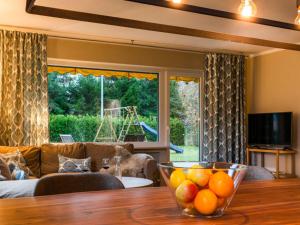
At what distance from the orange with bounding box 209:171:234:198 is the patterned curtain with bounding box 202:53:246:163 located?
530cm

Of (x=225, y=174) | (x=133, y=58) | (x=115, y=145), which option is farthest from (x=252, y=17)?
(x=133, y=58)

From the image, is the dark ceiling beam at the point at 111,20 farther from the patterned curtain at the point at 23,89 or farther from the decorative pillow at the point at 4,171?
the patterned curtain at the point at 23,89

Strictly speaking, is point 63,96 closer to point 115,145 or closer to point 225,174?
point 115,145

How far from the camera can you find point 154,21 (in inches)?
187

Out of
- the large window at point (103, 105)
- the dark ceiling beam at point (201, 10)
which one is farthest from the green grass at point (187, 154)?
the dark ceiling beam at point (201, 10)

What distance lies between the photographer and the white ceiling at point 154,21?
4.06m

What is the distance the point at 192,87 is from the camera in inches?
261

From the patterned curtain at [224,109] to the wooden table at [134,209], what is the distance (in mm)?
4809

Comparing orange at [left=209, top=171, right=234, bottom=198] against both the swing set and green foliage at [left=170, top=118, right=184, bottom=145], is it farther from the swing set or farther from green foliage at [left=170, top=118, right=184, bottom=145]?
green foliage at [left=170, top=118, right=184, bottom=145]

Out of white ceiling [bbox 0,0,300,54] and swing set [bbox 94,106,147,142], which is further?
swing set [bbox 94,106,147,142]

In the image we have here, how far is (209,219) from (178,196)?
119mm

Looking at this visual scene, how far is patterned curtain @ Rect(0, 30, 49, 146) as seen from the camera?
16.6 feet

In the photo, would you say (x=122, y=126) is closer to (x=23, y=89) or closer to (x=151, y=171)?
(x=151, y=171)

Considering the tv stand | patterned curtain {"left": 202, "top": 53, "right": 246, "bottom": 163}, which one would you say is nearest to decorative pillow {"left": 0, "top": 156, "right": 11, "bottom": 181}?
patterned curtain {"left": 202, "top": 53, "right": 246, "bottom": 163}
